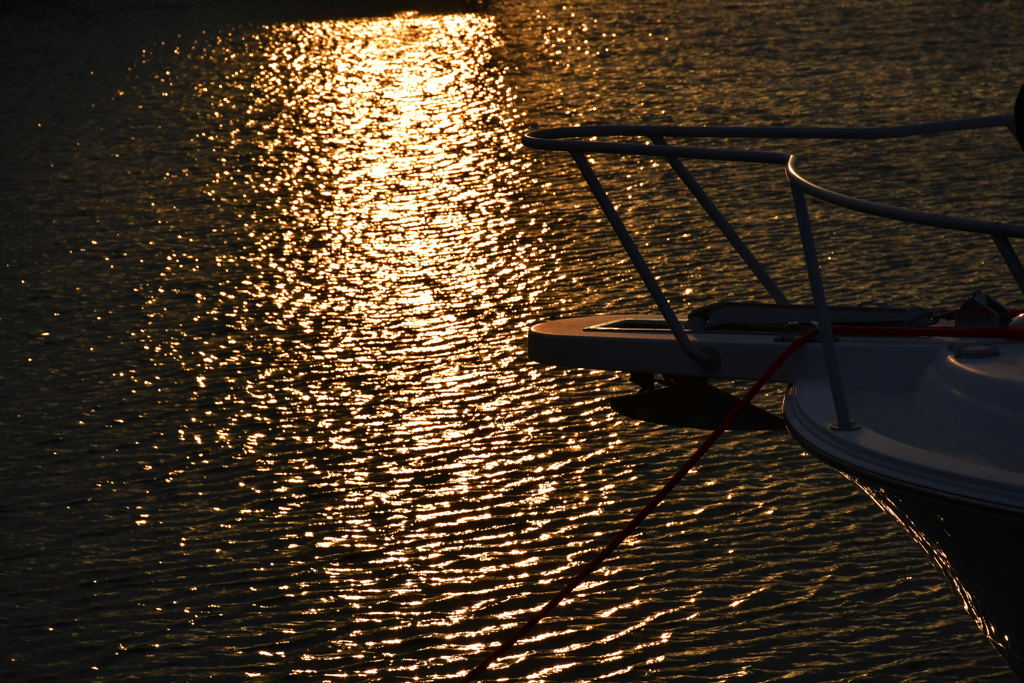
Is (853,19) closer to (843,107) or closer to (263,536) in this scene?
(843,107)

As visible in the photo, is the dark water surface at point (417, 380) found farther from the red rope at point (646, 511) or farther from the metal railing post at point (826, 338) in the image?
the metal railing post at point (826, 338)

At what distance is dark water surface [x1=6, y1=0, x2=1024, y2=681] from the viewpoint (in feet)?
15.3

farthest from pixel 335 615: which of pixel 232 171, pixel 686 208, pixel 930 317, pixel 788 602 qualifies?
pixel 232 171

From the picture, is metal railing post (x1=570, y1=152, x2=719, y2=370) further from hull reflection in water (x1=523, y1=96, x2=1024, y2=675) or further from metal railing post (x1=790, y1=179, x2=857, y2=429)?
metal railing post (x1=790, y1=179, x2=857, y2=429)

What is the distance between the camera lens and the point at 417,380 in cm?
685

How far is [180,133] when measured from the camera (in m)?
12.5

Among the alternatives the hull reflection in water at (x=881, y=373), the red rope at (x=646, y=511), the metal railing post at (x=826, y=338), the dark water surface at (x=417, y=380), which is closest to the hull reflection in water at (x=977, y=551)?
the hull reflection in water at (x=881, y=373)

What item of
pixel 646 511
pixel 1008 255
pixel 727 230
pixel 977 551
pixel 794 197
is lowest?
pixel 977 551

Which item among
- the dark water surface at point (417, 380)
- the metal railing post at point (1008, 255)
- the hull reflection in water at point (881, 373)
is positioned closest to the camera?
the hull reflection in water at point (881, 373)

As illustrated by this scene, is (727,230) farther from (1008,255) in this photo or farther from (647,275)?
(1008,255)

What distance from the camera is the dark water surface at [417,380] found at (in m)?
4.66

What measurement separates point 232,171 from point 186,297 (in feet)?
10.2

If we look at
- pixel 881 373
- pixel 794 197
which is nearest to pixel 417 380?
pixel 881 373

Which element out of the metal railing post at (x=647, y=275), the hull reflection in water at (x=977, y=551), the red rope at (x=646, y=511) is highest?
the metal railing post at (x=647, y=275)
